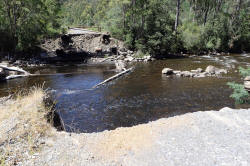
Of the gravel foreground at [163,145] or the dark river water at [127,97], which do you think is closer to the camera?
the gravel foreground at [163,145]

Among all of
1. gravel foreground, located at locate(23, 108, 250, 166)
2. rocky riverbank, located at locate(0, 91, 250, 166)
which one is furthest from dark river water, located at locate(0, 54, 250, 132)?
gravel foreground, located at locate(23, 108, 250, 166)

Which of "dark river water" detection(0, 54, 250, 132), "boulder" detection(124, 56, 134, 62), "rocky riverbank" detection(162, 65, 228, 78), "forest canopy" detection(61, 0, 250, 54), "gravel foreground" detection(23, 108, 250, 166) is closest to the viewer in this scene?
"gravel foreground" detection(23, 108, 250, 166)

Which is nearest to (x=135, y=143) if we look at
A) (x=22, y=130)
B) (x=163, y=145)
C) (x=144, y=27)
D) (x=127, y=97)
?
(x=163, y=145)

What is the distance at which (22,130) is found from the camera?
7.53 m

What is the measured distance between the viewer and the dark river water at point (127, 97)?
11.2m

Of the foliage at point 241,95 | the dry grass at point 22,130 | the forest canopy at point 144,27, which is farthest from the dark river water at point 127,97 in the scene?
the forest canopy at point 144,27

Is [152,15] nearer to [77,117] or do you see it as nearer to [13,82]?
[13,82]

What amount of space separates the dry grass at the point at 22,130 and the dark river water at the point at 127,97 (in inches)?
57.6

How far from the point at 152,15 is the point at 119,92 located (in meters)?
24.4

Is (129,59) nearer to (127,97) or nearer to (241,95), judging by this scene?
(127,97)

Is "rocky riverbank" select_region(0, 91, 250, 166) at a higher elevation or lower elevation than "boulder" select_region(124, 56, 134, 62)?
lower

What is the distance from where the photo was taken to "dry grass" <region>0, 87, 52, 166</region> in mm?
6324

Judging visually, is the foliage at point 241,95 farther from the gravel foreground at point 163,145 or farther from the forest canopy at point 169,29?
the forest canopy at point 169,29

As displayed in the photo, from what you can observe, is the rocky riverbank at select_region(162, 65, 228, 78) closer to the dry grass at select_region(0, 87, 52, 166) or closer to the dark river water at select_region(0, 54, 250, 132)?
the dark river water at select_region(0, 54, 250, 132)
